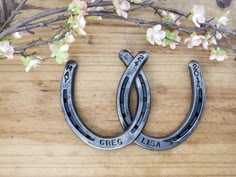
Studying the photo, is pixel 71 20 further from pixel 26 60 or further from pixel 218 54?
pixel 218 54

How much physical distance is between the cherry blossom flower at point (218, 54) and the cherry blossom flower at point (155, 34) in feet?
0.44

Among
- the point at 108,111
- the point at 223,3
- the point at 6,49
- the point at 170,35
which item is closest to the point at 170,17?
the point at 170,35

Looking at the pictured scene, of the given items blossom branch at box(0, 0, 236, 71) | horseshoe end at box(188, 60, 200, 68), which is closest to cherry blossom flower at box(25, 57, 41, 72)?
blossom branch at box(0, 0, 236, 71)

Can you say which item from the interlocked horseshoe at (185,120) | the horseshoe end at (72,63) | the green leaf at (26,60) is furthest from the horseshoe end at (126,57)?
the green leaf at (26,60)

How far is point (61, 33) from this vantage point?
106 cm

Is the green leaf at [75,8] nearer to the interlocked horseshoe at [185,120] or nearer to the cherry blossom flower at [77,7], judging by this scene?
the cherry blossom flower at [77,7]

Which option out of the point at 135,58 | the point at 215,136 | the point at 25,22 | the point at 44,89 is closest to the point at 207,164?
the point at 215,136

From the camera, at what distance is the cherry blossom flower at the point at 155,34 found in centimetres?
106

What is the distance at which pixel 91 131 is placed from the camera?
1095mm

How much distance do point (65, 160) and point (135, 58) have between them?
0.91ft

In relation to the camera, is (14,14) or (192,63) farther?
(192,63)

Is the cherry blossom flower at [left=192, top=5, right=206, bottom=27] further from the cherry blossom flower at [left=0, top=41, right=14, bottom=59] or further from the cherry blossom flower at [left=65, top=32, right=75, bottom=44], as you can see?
the cherry blossom flower at [left=0, top=41, right=14, bottom=59]

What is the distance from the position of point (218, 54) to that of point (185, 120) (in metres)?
0.17

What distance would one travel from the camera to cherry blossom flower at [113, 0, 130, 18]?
100cm
